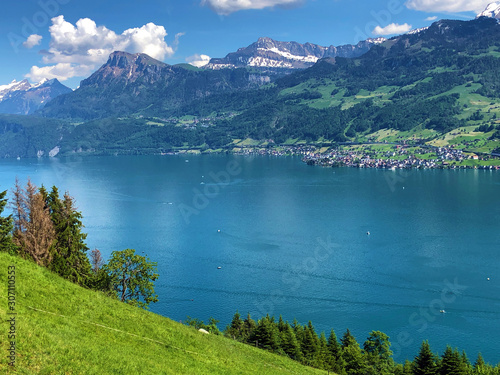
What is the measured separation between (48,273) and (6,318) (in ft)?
33.4

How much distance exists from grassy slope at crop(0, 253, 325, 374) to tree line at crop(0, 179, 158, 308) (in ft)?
37.4

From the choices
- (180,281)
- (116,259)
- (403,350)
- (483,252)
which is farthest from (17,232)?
(483,252)

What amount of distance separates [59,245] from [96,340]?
2349 cm

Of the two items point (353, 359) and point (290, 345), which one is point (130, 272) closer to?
point (290, 345)

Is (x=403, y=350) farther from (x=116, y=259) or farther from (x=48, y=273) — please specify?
(x=48, y=273)

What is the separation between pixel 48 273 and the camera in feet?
99.5

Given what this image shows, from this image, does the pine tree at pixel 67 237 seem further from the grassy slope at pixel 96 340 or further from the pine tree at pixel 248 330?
the pine tree at pixel 248 330

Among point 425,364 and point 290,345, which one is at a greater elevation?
point 290,345

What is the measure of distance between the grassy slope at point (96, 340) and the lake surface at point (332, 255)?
37.6 m

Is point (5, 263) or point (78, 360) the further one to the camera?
point (5, 263)

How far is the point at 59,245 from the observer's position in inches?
1746

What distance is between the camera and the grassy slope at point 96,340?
63.8 feet

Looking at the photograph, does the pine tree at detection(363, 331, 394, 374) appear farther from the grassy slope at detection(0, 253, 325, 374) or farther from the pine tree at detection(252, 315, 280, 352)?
the grassy slope at detection(0, 253, 325, 374)

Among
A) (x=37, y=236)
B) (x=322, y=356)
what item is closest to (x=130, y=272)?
(x=37, y=236)
